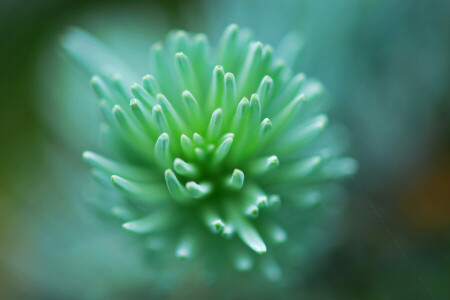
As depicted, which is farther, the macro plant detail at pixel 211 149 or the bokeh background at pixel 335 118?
the bokeh background at pixel 335 118

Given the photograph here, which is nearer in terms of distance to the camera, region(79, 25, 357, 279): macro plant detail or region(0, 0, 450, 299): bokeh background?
region(79, 25, 357, 279): macro plant detail

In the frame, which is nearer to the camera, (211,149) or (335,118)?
(211,149)

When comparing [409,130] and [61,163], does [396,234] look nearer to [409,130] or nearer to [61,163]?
[409,130]
